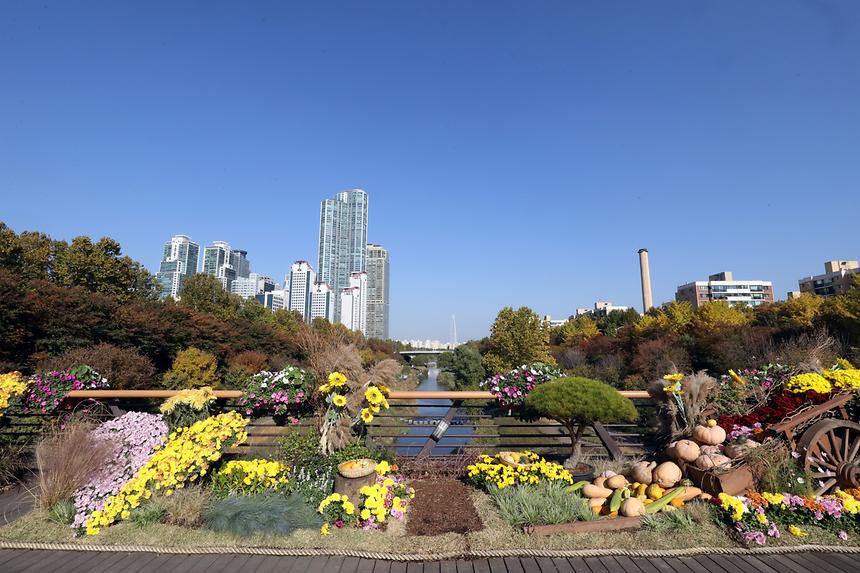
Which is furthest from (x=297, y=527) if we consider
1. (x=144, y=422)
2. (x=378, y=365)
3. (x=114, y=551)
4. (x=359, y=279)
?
(x=359, y=279)

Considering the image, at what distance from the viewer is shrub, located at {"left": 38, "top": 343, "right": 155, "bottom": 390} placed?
62.3ft

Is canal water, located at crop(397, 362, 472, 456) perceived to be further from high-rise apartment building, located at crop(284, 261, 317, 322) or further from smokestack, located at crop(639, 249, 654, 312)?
high-rise apartment building, located at crop(284, 261, 317, 322)

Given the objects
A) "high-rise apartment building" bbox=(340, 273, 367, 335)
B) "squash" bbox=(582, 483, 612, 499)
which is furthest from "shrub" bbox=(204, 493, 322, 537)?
"high-rise apartment building" bbox=(340, 273, 367, 335)

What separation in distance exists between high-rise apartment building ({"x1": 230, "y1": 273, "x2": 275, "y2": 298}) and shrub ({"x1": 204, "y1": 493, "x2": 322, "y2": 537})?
466 feet

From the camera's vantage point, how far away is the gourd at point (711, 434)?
4.39 metres

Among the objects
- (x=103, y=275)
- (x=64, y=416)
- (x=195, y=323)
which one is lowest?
(x=64, y=416)

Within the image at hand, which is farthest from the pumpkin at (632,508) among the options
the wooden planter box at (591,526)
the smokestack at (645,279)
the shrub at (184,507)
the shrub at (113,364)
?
the smokestack at (645,279)

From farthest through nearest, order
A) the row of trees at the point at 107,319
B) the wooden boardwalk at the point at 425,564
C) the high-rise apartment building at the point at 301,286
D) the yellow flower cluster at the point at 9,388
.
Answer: the high-rise apartment building at the point at 301,286 → the row of trees at the point at 107,319 → the yellow flower cluster at the point at 9,388 → the wooden boardwalk at the point at 425,564

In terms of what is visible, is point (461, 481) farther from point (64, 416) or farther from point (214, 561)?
point (64, 416)

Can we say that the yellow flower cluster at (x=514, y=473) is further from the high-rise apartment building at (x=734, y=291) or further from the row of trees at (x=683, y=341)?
the high-rise apartment building at (x=734, y=291)

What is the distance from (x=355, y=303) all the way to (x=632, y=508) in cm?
10150

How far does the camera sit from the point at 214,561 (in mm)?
3246

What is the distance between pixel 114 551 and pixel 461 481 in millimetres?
3464

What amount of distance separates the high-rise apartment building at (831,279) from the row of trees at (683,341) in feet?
144
